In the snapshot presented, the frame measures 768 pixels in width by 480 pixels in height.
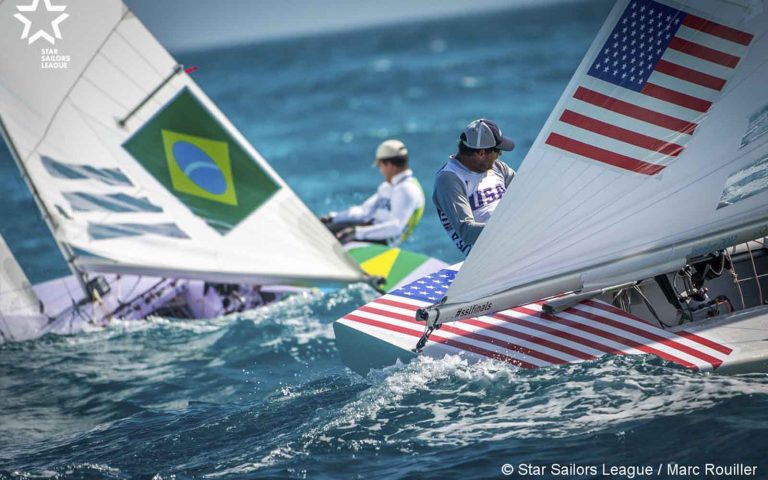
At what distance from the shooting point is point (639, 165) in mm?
4711

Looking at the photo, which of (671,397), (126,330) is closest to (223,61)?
(126,330)

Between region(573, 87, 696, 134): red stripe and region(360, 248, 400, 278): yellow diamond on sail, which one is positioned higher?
region(573, 87, 696, 134): red stripe

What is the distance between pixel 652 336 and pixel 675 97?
1265mm

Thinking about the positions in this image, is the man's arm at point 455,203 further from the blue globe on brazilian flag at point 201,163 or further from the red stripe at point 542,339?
the blue globe on brazilian flag at point 201,163

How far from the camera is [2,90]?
663cm

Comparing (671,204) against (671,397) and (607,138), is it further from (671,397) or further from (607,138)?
(671,397)

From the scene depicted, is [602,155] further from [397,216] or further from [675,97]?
[397,216]

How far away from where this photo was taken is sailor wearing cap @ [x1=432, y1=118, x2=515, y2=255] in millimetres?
5340

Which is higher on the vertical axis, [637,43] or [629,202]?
[637,43]

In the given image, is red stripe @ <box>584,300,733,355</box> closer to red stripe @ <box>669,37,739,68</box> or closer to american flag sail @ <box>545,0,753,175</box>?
american flag sail @ <box>545,0,753,175</box>

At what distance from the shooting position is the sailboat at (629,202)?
4555 millimetres

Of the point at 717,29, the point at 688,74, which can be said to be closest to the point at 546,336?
the point at 688,74

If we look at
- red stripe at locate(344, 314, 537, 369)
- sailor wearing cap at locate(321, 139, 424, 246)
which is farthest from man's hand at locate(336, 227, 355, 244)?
red stripe at locate(344, 314, 537, 369)

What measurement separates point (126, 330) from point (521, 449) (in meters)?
4.21
